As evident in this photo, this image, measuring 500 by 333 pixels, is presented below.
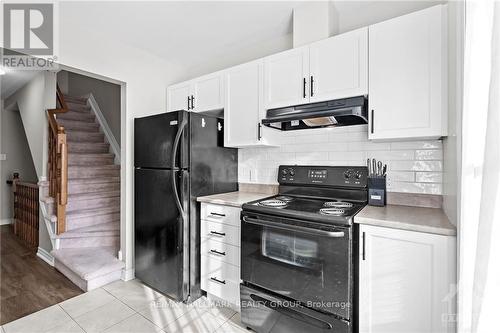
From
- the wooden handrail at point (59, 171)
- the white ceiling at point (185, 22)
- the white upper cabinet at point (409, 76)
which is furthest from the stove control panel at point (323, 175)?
the wooden handrail at point (59, 171)

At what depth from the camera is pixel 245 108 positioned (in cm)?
231

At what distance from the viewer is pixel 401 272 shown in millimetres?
1365

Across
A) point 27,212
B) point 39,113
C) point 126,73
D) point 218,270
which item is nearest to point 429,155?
point 218,270

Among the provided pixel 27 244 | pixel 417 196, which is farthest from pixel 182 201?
pixel 27 244

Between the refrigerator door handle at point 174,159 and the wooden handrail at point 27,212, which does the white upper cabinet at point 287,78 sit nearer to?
the refrigerator door handle at point 174,159

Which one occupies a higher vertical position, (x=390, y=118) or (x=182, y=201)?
(x=390, y=118)

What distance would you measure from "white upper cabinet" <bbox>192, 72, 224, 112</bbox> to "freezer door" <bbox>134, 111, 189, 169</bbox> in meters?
0.42

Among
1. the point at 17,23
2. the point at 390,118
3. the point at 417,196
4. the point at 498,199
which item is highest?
the point at 17,23

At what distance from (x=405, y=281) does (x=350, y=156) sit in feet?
3.36

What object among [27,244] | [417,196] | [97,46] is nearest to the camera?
[417,196]

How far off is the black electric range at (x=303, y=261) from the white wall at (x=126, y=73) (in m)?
1.51

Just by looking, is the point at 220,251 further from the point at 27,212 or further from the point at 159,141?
the point at 27,212

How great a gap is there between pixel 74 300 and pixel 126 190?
1.08 m

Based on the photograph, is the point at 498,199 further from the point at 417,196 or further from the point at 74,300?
the point at 74,300
